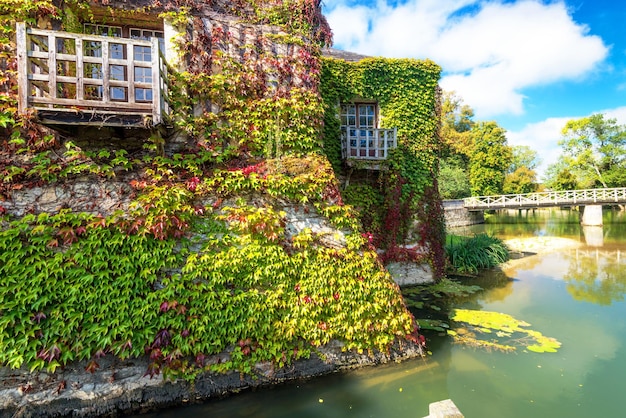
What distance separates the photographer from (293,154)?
590 cm

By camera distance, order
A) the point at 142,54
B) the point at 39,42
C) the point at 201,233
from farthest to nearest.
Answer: the point at 142,54
the point at 201,233
the point at 39,42

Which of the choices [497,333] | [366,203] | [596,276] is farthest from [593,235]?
[366,203]

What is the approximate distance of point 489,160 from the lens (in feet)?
105

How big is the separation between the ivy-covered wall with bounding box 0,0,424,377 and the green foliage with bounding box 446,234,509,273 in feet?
24.0

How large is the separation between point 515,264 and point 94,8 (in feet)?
54.3

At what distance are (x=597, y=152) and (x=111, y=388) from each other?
47.9 m

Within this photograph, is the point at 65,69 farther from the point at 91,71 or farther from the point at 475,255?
the point at 475,255

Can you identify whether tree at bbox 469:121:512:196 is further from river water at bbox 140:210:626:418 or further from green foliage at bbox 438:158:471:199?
river water at bbox 140:210:626:418

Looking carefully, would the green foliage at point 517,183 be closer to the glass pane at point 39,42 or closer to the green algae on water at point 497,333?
the green algae on water at point 497,333

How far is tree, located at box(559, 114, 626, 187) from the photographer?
105 feet

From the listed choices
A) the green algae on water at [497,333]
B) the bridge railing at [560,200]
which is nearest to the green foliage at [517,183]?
the bridge railing at [560,200]

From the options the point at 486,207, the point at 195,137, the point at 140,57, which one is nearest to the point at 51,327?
the point at 195,137

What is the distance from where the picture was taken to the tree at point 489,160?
3184cm

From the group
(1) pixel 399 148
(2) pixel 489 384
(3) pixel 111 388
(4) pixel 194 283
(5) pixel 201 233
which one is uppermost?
(1) pixel 399 148
